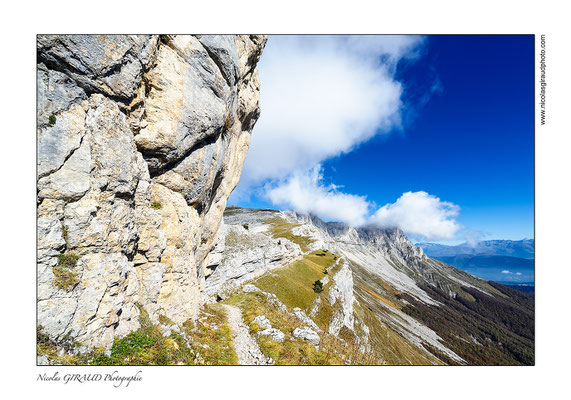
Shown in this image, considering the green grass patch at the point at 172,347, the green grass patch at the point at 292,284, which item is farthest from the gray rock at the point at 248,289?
the green grass patch at the point at 172,347

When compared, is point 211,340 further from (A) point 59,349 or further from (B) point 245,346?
(A) point 59,349

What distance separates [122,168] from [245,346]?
15.8 meters

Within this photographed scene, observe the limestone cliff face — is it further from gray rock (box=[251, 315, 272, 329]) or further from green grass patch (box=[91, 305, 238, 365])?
gray rock (box=[251, 315, 272, 329])

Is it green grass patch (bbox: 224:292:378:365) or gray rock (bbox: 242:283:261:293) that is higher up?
green grass patch (bbox: 224:292:378:365)

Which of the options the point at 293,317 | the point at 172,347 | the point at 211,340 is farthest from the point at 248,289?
the point at 172,347

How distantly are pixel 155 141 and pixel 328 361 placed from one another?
20125 millimetres

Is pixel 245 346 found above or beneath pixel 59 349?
beneath

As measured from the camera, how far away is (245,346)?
16.7 m

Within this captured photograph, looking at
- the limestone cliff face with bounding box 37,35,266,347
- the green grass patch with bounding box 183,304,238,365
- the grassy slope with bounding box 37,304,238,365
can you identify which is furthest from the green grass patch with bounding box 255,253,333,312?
the limestone cliff face with bounding box 37,35,266,347

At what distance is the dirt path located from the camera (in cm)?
1533

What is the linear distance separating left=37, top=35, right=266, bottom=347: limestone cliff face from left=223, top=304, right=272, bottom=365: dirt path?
4.71 meters

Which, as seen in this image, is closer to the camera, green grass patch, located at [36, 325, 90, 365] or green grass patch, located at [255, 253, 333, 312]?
green grass patch, located at [36, 325, 90, 365]

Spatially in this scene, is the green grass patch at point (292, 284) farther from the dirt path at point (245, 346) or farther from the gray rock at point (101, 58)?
the gray rock at point (101, 58)
